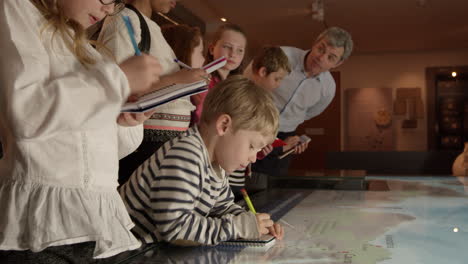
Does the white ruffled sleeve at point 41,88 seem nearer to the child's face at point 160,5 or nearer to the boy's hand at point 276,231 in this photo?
the boy's hand at point 276,231

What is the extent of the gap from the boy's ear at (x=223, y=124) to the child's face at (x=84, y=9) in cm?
38

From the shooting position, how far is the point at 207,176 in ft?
3.61

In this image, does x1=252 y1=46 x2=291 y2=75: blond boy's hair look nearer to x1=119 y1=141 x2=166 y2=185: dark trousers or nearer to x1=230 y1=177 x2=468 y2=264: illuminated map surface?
x1=230 y1=177 x2=468 y2=264: illuminated map surface

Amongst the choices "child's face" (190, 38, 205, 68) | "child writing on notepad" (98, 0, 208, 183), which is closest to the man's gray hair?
"child's face" (190, 38, 205, 68)

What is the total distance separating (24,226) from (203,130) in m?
0.51

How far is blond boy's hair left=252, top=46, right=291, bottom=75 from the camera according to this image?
243 centimetres

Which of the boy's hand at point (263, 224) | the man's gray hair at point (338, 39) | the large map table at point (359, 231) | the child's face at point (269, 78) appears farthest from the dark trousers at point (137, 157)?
the man's gray hair at point (338, 39)

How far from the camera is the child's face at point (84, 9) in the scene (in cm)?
85

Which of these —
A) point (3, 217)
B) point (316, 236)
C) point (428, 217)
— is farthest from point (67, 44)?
point (428, 217)

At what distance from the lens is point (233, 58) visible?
2240 millimetres

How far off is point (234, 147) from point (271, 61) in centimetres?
135

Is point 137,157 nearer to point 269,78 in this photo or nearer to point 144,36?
point 144,36

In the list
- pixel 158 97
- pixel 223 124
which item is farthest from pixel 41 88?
pixel 223 124

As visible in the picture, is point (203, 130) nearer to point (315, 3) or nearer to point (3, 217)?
point (3, 217)
